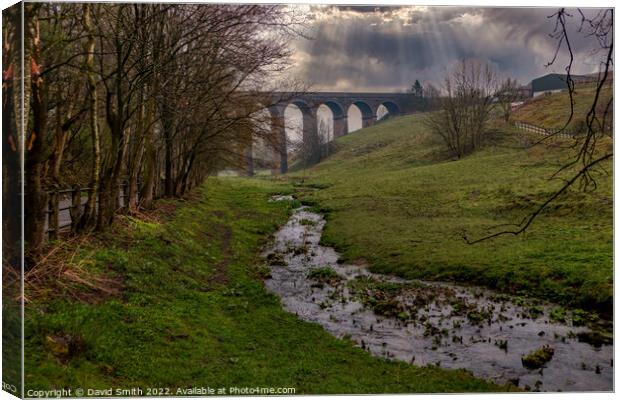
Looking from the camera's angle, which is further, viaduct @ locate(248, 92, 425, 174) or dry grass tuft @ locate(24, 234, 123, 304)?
viaduct @ locate(248, 92, 425, 174)

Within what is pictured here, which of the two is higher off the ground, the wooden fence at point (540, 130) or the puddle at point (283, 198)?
the wooden fence at point (540, 130)

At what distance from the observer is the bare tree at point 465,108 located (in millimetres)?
13311

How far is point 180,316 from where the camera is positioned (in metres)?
11.2

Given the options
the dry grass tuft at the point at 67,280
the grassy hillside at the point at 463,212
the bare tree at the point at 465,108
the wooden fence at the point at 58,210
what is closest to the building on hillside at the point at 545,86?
the bare tree at the point at 465,108

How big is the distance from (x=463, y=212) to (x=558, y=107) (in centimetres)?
893

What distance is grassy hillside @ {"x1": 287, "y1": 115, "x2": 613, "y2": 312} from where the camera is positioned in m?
13.8

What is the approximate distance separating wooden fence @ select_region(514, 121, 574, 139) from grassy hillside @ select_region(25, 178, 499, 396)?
197 inches

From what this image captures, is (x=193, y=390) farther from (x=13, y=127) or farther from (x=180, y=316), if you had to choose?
(x=13, y=127)

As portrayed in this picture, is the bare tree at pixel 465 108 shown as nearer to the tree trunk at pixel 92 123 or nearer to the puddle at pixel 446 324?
the puddle at pixel 446 324

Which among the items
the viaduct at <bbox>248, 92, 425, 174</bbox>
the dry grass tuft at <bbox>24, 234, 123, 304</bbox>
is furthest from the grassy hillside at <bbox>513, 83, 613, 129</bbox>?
the dry grass tuft at <bbox>24, 234, 123, 304</bbox>

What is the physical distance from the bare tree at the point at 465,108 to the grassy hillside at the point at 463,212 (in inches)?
24.1

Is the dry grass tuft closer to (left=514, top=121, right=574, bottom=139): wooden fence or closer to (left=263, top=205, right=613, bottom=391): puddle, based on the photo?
(left=263, top=205, right=613, bottom=391): puddle

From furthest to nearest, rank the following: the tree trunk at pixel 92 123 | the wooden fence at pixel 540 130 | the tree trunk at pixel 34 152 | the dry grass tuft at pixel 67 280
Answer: the tree trunk at pixel 92 123 < the wooden fence at pixel 540 130 < the dry grass tuft at pixel 67 280 < the tree trunk at pixel 34 152

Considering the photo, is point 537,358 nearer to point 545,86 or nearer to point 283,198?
point 545,86
